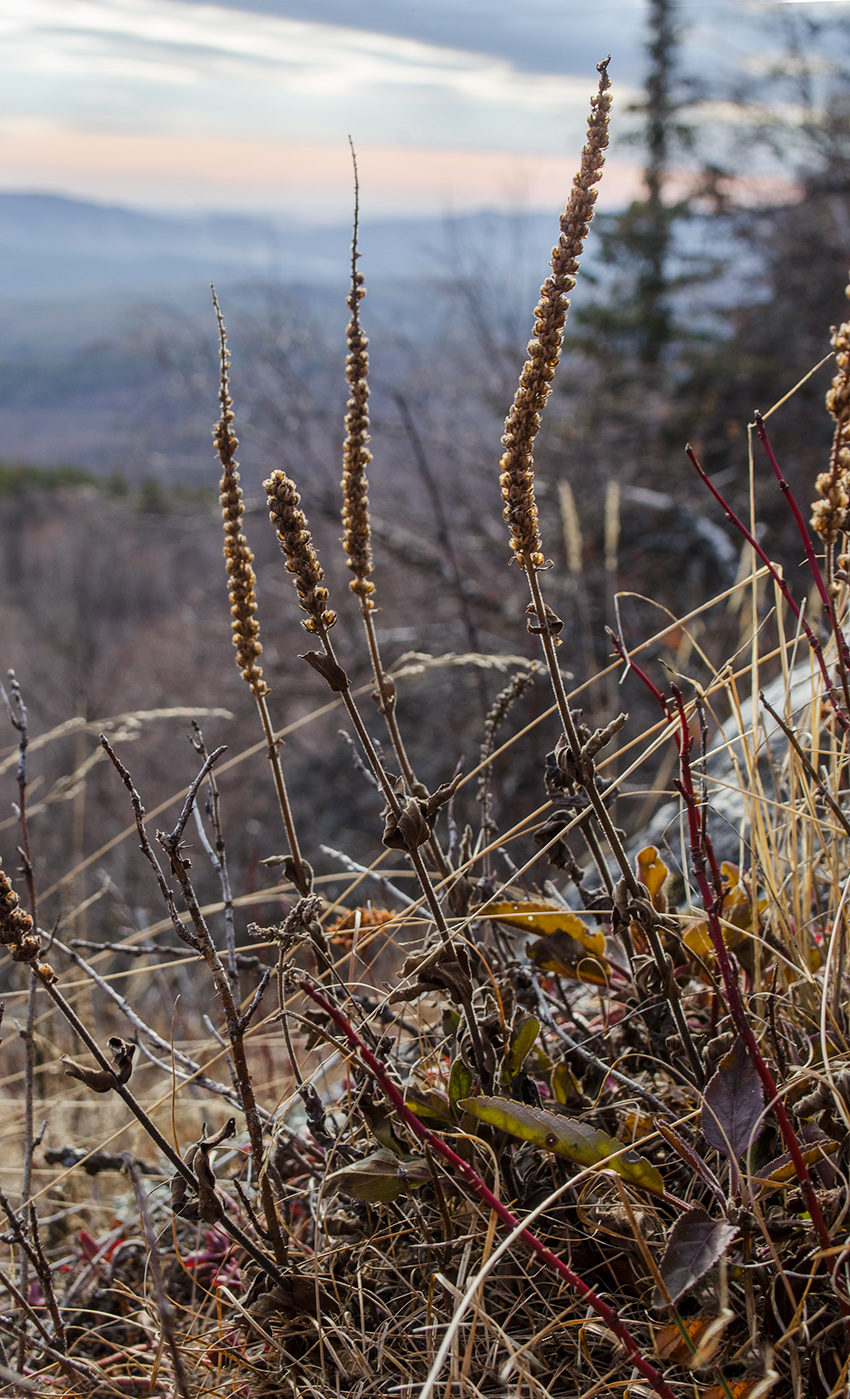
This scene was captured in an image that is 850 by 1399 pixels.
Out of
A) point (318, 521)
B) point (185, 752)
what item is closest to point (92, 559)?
point (185, 752)

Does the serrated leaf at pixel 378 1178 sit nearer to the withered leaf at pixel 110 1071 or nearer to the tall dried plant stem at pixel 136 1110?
the tall dried plant stem at pixel 136 1110

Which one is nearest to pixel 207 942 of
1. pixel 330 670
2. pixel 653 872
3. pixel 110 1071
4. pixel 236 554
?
pixel 110 1071

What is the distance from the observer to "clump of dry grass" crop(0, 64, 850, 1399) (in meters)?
1.09

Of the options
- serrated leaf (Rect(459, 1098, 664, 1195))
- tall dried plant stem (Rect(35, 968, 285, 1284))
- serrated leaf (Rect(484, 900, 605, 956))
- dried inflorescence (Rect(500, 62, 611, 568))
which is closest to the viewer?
dried inflorescence (Rect(500, 62, 611, 568))

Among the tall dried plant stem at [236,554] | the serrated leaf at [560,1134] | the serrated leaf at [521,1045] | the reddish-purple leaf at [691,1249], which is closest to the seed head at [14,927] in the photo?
the tall dried plant stem at [236,554]

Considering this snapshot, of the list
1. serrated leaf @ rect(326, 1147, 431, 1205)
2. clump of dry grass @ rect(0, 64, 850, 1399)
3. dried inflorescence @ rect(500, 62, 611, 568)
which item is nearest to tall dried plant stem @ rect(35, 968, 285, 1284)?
clump of dry grass @ rect(0, 64, 850, 1399)

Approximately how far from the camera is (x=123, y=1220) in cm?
203

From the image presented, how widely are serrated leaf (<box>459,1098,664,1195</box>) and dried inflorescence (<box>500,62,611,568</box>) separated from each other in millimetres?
710

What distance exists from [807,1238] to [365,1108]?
0.60 m

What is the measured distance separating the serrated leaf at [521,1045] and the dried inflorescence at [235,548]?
2.00ft

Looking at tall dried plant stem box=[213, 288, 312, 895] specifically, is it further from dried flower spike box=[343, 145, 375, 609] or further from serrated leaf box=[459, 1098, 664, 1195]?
serrated leaf box=[459, 1098, 664, 1195]

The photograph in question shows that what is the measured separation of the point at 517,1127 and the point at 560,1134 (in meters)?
0.06

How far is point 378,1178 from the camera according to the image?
1.27 meters

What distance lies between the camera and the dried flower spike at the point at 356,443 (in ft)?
3.83
